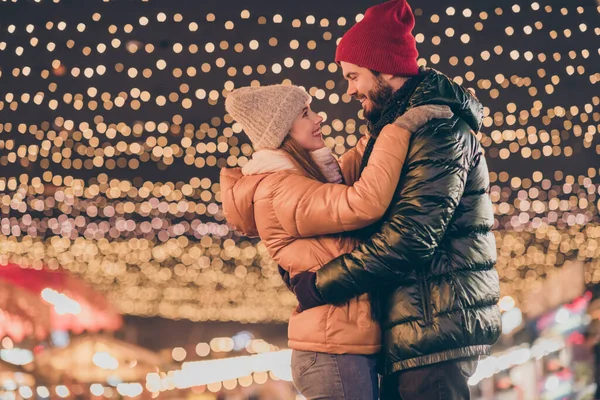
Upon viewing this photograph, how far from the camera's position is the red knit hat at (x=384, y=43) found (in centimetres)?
303

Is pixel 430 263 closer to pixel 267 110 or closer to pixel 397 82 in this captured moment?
pixel 397 82

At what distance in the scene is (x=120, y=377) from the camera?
24.4m

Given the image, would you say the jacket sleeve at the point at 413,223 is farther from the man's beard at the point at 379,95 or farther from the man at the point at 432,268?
the man's beard at the point at 379,95

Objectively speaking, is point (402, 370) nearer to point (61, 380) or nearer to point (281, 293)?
point (61, 380)

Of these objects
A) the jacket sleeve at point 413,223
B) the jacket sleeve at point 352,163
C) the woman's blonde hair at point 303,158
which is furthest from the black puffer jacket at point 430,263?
the jacket sleeve at point 352,163

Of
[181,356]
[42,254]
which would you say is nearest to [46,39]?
[42,254]

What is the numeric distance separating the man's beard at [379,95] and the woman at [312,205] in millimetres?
221

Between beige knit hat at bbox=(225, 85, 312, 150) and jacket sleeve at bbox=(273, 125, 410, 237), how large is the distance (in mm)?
264

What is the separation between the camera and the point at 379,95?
306cm

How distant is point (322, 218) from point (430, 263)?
1.22 ft

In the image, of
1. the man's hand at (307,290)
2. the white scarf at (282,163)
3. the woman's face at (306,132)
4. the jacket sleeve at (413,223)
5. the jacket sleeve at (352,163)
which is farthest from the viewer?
the jacket sleeve at (352,163)

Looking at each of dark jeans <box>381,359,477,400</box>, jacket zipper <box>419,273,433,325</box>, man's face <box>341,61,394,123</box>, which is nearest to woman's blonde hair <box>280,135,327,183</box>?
man's face <box>341,61,394,123</box>

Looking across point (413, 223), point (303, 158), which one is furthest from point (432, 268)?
point (303, 158)

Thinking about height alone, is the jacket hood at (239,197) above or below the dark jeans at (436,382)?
above
